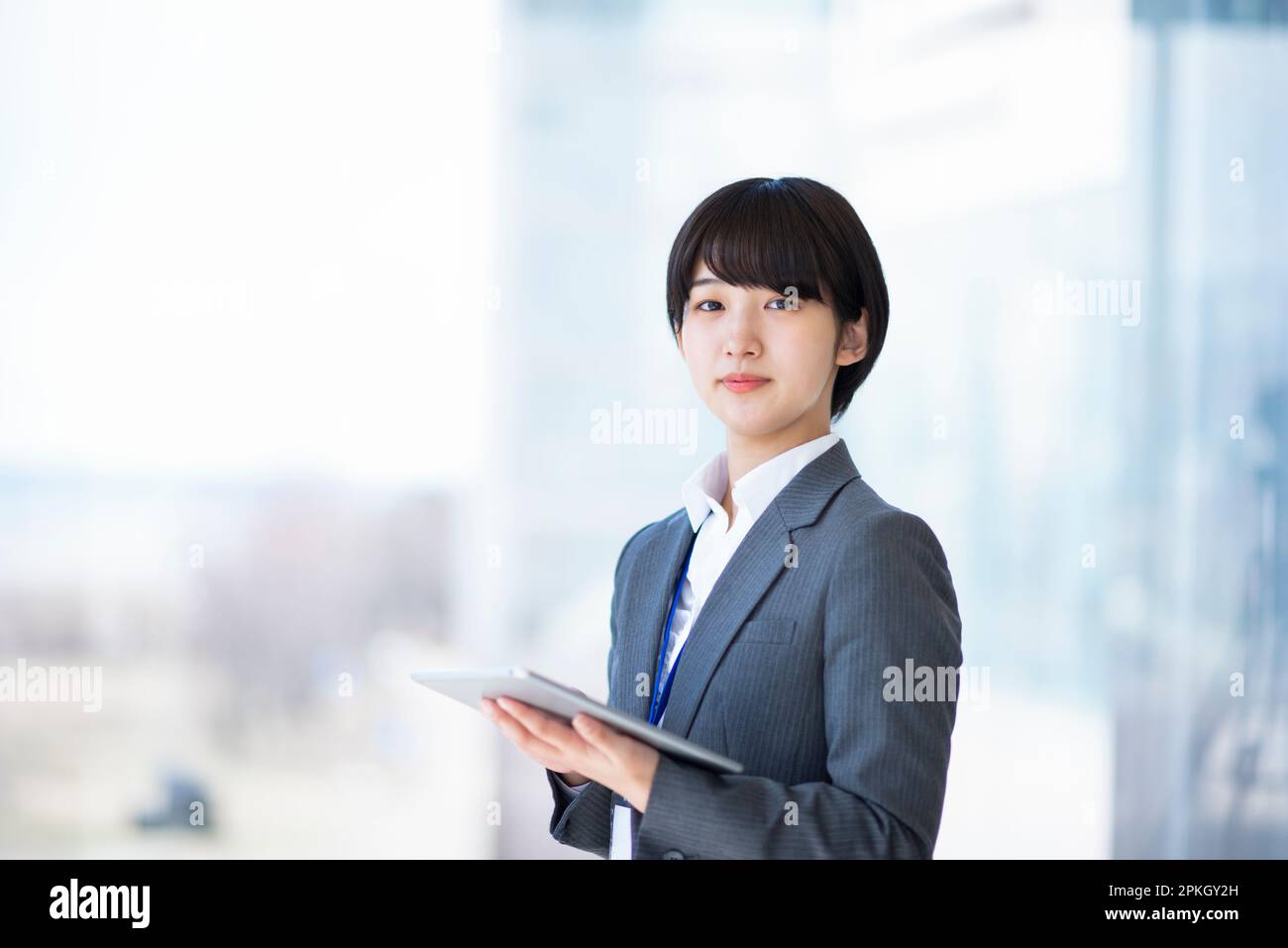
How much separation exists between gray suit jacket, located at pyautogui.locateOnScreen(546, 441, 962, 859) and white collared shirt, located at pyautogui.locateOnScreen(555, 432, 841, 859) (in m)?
0.02

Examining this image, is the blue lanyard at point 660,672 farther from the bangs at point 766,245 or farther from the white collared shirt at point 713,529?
the bangs at point 766,245

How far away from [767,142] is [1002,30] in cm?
68

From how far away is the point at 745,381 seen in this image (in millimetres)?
1313

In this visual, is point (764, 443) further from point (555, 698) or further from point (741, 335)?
point (555, 698)

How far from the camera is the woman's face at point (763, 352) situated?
130 cm

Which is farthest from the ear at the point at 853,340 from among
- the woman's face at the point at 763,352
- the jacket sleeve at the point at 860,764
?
A: the jacket sleeve at the point at 860,764

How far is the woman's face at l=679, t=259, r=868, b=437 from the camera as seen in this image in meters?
1.30

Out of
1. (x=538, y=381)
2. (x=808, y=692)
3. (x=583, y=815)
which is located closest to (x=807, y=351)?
(x=808, y=692)

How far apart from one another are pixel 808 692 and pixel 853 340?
44 cm

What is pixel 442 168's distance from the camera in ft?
10.4

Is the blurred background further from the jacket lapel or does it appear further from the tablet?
the tablet

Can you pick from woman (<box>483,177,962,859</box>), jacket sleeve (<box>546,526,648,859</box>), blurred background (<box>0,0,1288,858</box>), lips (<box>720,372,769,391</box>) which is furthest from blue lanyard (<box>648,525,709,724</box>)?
blurred background (<box>0,0,1288,858</box>)
